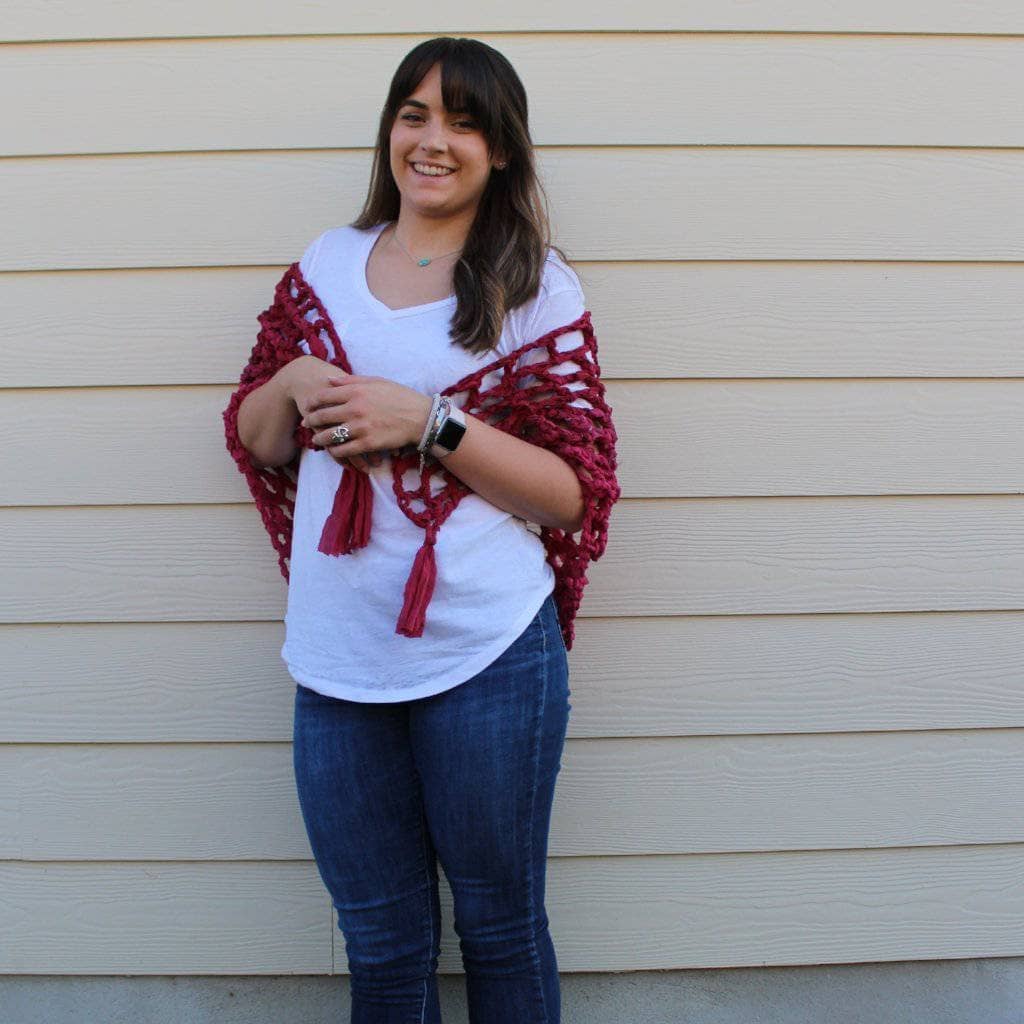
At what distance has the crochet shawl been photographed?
143 cm

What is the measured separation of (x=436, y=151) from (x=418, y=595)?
0.64 meters

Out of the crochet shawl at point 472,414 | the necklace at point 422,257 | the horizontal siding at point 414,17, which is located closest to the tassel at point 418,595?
the crochet shawl at point 472,414

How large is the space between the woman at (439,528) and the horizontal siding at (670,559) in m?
0.36

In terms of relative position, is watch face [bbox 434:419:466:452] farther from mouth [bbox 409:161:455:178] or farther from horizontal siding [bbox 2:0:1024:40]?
horizontal siding [bbox 2:0:1024:40]

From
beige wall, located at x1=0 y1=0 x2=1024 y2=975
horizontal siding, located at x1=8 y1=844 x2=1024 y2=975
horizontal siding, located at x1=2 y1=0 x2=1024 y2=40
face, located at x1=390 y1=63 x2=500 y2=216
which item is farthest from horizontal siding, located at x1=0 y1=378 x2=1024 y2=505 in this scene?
horizontal siding, located at x1=8 y1=844 x2=1024 y2=975

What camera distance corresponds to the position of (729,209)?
184 centimetres

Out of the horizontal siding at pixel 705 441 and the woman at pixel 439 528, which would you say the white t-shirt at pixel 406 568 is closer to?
the woman at pixel 439 528

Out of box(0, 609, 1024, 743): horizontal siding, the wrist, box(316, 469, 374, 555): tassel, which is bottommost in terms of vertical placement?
box(0, 609, 1024, 743): horizontal siding

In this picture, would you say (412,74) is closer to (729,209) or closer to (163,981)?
(729,209)

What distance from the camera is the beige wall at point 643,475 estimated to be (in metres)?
1.81

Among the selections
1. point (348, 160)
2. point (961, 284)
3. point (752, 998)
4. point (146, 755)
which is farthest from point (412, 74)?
point (752, 998)

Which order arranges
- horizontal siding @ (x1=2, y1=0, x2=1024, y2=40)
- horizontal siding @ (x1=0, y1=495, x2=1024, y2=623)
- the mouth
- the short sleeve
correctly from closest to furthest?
the mouth, the short sleeve, horizontal siding @ (x1=2, y1=0, x2=1024, y2=40), horizontal siding @ (x1=0, y1=495, x2=1024, y2=623)

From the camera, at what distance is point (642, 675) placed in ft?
6.38

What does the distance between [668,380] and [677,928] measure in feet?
3.52
